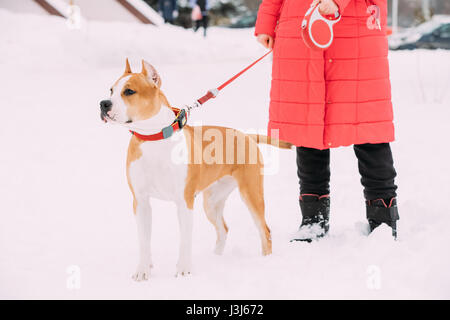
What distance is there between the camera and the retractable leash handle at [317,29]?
7.79 feet

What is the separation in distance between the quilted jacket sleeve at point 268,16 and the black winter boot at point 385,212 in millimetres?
1121

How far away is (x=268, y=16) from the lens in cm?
275

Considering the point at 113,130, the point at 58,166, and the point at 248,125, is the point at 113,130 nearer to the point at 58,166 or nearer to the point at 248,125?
the point at 58,166

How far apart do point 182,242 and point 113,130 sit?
9.03ft

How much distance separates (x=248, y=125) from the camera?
5039 millimetres

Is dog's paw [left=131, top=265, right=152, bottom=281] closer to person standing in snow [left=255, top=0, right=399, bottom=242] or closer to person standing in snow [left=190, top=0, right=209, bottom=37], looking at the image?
person standing in snow [left=255, top=0, right=399, bottom=242]

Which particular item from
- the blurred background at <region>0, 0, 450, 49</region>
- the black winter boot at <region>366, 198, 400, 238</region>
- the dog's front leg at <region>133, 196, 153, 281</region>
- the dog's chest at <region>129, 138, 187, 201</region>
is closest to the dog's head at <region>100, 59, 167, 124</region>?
the dog's chest at <region>129, 138, 187, 201</region>

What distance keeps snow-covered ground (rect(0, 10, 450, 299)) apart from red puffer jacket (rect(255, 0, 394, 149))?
58 cm

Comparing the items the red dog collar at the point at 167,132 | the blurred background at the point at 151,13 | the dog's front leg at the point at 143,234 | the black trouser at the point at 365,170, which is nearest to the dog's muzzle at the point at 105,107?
the red dog collar at the point at 167,132

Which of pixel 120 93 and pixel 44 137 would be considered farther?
pixel 44 137

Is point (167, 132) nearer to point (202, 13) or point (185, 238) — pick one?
point (185, 238)

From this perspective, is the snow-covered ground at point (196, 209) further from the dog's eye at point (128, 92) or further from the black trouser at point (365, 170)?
the dog's eye at point (128, 92)

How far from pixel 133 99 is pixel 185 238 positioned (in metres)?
0.66
